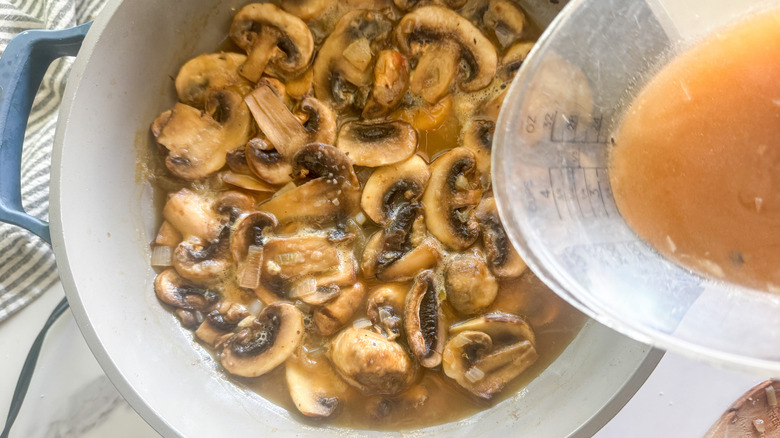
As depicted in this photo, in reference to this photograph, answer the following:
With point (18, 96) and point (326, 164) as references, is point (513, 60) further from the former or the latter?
point (18, 96)

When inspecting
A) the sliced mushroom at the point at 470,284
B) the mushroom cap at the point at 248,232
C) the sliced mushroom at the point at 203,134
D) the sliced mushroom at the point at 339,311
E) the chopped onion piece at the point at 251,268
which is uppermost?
the sliced mushroom at the point at 203,134

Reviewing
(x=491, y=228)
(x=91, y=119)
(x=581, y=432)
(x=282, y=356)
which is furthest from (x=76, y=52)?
(x=581, y=432)

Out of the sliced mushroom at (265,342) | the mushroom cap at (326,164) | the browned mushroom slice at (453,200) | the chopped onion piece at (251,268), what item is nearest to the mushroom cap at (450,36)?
the browned mushroom slice at (453,200)

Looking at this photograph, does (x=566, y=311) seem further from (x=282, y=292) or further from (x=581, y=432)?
(x=282, y=292)

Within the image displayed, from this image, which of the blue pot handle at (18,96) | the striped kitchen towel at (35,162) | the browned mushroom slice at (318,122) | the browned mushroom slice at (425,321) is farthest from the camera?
the striped kitchen towel at (35,162)

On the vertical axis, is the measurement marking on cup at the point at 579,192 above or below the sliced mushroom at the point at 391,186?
below

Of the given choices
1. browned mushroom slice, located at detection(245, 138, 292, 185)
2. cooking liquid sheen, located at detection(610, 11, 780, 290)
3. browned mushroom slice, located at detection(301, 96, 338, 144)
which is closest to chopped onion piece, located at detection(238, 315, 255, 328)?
browned mushroom slice, located at detection(245, 138, 292, 185)

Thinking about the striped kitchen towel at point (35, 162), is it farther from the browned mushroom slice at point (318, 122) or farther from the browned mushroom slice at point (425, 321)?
the browned mushroom slice at point (425, 321)
